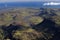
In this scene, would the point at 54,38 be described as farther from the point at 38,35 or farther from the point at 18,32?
the point at 18,32

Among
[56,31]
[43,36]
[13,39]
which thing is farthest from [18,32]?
[56,31]

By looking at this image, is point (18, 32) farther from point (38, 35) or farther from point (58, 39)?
point (58, 39)

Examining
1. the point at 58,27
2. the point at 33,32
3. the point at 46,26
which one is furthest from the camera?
the point at 46,26

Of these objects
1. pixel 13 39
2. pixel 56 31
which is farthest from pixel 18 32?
pixel 56 31

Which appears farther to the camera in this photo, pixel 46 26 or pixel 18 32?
pixel 46 26

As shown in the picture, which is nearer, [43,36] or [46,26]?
[43,36]

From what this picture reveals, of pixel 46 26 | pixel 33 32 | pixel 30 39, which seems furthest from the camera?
pixel 46 26

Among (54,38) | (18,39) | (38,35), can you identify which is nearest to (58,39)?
(54,38)

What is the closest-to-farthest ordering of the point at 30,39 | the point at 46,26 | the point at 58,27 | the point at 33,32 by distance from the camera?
the point at 30,39 < the point at 33,32 < the point at 58,27 < the point at 46,26
